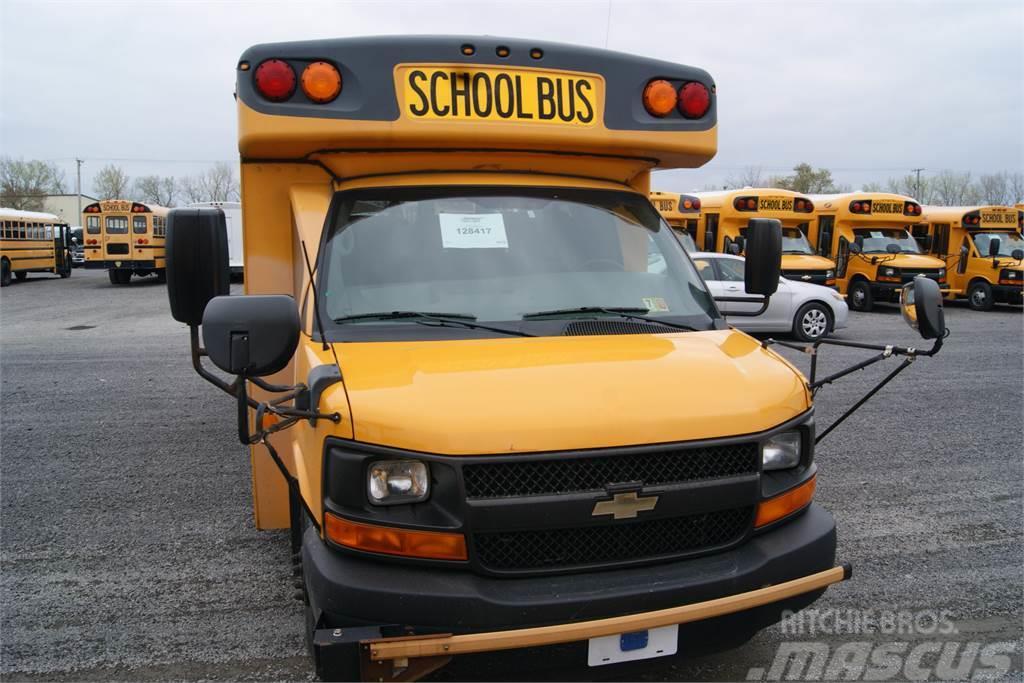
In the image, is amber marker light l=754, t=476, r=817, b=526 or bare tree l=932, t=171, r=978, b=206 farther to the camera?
bare tree l=932, t=171, r=978, b=206

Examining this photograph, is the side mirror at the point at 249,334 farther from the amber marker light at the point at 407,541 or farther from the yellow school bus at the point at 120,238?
the yellow school bus at the point at 120,238

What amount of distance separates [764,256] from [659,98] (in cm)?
101

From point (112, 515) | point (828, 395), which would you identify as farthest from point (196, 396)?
point (828, 395)

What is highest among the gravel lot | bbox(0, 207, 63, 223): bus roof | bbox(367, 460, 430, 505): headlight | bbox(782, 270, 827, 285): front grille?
bbox(0, 207, 63, 223): bus roof

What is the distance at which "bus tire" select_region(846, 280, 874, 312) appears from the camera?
20.5 m

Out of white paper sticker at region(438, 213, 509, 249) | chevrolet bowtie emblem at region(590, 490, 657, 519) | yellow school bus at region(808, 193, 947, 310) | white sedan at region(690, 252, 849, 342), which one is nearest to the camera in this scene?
chevrolet bowtie emblem at region(590, 490, 657, 519)

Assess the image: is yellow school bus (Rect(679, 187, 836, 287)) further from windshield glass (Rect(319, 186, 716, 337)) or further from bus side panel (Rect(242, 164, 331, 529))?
bus side panel (Rect(242, 164, 331, 529))

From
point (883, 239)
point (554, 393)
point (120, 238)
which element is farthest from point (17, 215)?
point (554, 393)

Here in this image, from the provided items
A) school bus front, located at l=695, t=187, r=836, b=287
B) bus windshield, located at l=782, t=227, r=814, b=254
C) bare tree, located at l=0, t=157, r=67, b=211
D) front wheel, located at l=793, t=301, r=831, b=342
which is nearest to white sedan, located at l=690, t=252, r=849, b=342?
front wheel, located at l=793, t=301, r=831, b=342

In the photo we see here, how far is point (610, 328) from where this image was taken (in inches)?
140

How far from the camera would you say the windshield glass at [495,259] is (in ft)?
11.7

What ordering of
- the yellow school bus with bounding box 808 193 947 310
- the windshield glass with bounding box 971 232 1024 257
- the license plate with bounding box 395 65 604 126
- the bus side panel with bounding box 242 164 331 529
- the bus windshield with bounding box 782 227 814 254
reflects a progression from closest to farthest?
the license plate with bounding box 395 65 604 126
the bus side panel with bounding box 242 164 331 529
the yellow school bus with bounding box 808 193 947 310
the bus windshield with bounding box 782 227 814 254
the windshield glass with bounding box 971 232 1024 257

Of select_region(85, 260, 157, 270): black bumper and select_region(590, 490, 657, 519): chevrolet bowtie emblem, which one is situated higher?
select_region(85, 260, 157, 270): black bumper

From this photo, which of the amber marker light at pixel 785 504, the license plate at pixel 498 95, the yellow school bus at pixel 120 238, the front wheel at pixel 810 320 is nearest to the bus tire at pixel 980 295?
the front wheel at pixel 810 320
